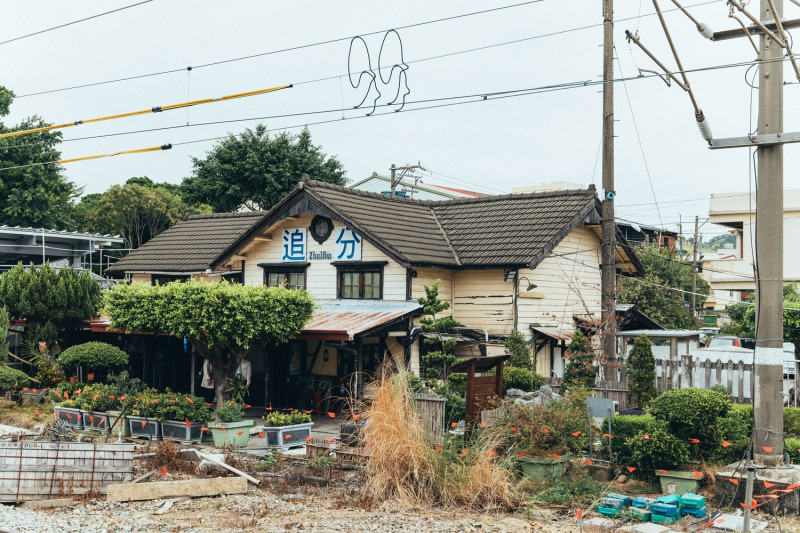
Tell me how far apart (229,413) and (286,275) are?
8.03 metres

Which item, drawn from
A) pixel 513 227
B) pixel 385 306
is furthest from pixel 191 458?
pixel 513 227

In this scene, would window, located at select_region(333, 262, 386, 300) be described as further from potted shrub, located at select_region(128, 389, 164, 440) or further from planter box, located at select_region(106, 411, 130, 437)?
planter box, located at select_region(106, 411, 130, 437)

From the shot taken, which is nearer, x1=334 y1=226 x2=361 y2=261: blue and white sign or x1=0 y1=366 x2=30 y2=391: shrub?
x1=0 y1=366 x2=30 y2=391: shrub

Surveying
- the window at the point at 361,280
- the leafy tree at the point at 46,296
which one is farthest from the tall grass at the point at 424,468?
the leafy tree at the point at 46,296

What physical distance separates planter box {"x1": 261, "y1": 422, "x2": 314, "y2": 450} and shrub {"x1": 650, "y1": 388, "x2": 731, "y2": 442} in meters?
7.49

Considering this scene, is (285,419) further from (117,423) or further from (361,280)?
(361,280)

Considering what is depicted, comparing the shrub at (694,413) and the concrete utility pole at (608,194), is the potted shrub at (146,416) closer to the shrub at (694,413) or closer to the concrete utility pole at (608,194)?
the concrete utility pole at (608,194)

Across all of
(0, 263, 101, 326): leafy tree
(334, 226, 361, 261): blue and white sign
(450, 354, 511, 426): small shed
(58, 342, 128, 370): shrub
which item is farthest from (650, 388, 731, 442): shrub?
(0, 263, 101, 326): leafy tree

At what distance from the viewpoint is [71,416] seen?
18.4m

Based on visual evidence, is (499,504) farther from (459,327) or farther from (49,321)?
(49,321)

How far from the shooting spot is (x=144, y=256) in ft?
96.3

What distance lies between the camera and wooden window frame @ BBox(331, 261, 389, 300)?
21375mm

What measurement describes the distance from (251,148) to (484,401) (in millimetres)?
35175

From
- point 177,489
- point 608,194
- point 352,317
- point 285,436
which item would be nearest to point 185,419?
point 285,436
